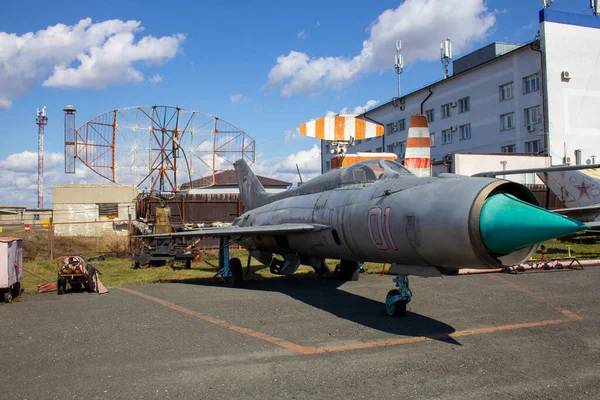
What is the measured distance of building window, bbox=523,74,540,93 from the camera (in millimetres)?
30188

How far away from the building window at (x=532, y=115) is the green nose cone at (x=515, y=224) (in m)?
28.6

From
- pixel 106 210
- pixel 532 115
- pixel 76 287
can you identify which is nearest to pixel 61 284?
pixel 76 287

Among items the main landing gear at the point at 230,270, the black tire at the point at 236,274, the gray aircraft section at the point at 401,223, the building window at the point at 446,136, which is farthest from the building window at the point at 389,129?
the black tire at the point at 236,274

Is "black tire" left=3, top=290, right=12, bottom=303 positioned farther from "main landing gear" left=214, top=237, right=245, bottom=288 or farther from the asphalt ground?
"main landing gear" left=214, top=237, right=245, bottom=288

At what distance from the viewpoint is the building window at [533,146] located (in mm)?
30250

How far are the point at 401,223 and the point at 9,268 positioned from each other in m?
7.87

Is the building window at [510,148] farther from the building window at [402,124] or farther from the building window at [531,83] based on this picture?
the building window at [402,124]

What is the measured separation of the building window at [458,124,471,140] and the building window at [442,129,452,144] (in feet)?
4.23

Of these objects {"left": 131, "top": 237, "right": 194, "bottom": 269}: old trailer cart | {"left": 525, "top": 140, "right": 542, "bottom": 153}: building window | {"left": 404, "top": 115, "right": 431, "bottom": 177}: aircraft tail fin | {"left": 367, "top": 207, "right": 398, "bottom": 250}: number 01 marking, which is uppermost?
{"left": 525, "top": 140, "right": 542, "bottom": 153}: building window

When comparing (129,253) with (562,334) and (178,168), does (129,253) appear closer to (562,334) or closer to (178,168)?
(178,168)

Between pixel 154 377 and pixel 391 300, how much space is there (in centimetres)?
401

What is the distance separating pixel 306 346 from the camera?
224 inches

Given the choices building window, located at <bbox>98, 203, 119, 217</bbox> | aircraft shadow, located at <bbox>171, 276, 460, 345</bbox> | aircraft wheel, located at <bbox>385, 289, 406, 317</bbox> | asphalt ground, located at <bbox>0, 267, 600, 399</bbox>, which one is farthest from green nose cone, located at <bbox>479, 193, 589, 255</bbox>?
building window, located at <bbox>98, 203, 119, 217</bbox>

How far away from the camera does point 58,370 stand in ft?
16.2
